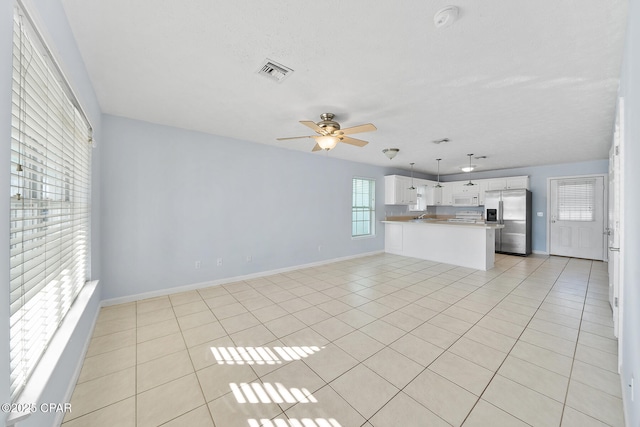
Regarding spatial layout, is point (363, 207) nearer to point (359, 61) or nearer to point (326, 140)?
point (326, 140)

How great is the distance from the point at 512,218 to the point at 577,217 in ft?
4.52

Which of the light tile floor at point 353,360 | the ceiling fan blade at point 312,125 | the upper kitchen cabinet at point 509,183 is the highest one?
the ceiling fan blade at point 312,125

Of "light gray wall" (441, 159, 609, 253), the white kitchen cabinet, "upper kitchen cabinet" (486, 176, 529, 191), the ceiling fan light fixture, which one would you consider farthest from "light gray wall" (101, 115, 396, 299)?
"light gray wall" (441, 159, 609, 253)

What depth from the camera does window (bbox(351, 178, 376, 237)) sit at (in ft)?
20.9

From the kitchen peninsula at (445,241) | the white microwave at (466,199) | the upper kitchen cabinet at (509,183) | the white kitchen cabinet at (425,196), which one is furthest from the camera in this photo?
the white kitchen cabinet at (425,196)

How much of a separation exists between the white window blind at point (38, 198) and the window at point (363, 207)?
5.21 metres

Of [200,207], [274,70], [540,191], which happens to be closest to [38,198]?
[274,70]

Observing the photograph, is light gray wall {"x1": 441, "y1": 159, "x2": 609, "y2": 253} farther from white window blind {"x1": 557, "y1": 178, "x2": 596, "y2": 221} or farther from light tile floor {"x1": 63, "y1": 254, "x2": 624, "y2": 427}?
light tile floor {"x1": 63, "y1": 254, "x2": 624, "y2": 427}

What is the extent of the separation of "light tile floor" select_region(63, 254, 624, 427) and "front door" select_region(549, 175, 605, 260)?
10.5 feet

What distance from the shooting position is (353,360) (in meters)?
2.12

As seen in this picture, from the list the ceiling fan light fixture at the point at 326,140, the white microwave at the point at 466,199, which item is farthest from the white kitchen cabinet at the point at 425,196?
the ceiling fan light fixture at the point at 326,140

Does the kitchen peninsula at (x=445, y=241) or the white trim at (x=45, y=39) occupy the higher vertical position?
the white trim at (x=45, y=39)

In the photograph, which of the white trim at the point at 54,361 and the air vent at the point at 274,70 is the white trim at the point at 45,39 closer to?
the air vent at the point at 274,70

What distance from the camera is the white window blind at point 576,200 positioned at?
5.92m
